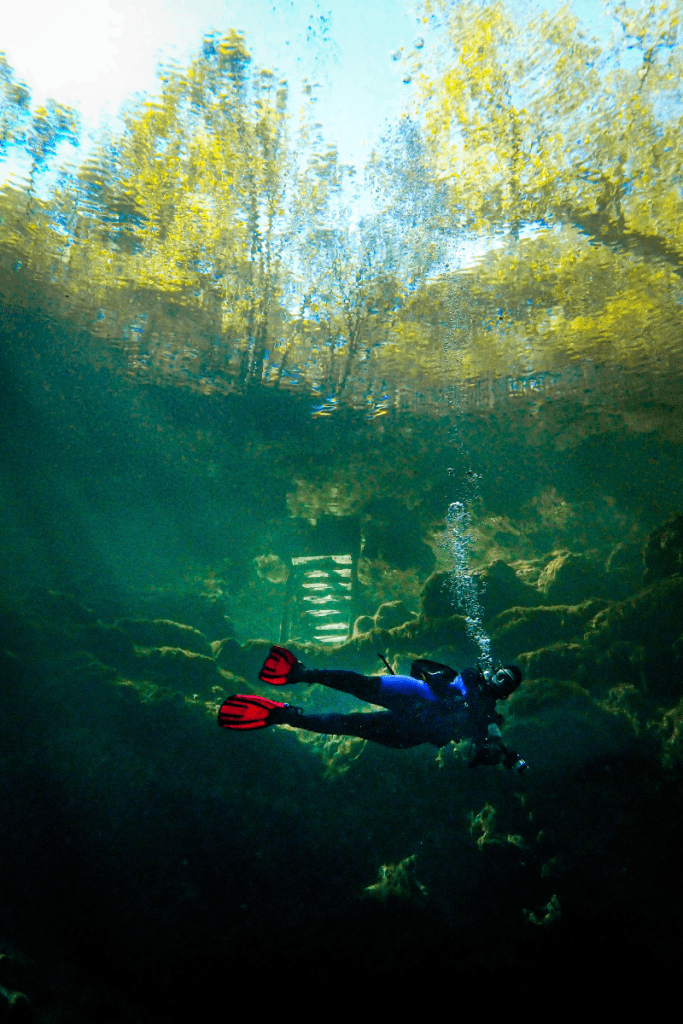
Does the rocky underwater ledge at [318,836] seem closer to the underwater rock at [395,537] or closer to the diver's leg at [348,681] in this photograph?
the diver's leg at [348,681]

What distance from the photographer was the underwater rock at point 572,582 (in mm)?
13117

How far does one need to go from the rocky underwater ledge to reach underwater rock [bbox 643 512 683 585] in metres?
0.06

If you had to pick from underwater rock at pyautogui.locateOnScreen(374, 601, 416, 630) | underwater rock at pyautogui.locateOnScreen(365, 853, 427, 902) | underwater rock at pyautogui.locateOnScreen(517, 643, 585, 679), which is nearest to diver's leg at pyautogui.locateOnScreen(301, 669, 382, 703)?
underwater rock at pyautogui.locateOnScreen(365, 853, 427, 902)

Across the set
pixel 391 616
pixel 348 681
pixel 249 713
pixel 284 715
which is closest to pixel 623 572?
pixel 391 616

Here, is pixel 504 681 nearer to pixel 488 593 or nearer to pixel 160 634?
pixel 488 593

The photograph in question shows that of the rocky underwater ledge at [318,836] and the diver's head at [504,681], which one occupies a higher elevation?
the diver's head at [504,681]

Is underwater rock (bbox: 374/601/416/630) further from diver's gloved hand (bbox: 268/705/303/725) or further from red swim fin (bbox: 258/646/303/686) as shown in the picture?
diver's gloved hand (bbox: 268/705/303/725)

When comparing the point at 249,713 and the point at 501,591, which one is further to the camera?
the point at 501,591

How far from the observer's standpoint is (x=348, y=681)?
4.71 meters

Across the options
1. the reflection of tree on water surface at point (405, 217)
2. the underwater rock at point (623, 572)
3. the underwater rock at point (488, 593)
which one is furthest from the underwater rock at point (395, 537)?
the reflection of tree on water surface at point (405, 217)

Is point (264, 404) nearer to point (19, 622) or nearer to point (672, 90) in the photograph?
point (19, 622)

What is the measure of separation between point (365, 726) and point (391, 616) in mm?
9559

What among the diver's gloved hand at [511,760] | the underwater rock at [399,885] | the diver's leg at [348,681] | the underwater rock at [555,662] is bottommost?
the underwater rock at [399,885]

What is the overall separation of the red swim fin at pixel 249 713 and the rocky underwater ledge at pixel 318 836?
3919 millimetres
